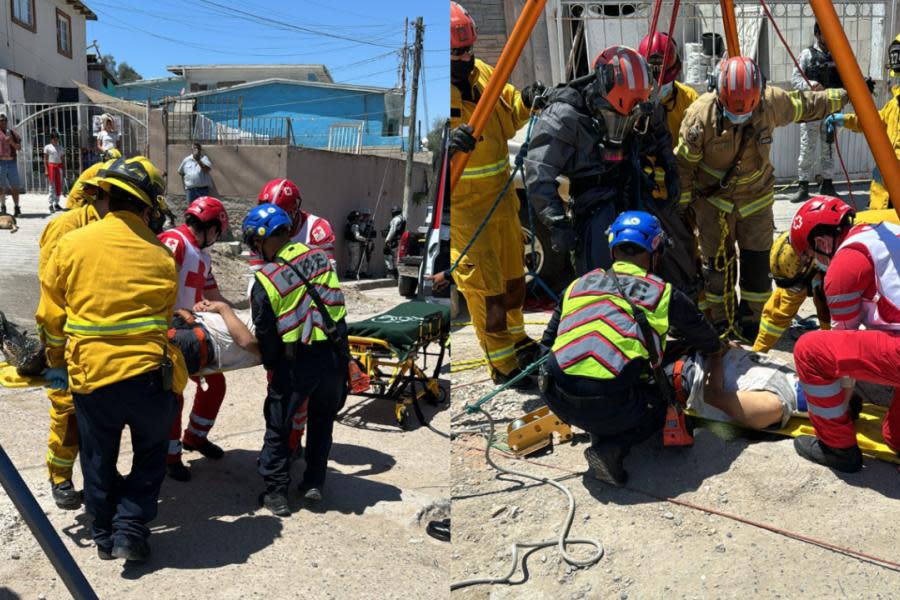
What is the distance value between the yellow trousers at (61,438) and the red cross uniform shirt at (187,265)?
2.62 ft

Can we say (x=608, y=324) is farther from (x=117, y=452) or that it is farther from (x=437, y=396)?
(x=437, y=396)

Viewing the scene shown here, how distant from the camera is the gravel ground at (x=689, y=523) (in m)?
3.05

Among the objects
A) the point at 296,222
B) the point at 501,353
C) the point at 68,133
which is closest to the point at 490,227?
the point at 501,353

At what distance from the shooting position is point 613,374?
3.62 m

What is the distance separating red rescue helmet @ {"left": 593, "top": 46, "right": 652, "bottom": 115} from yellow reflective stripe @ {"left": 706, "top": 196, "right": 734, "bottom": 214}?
1.38 meters

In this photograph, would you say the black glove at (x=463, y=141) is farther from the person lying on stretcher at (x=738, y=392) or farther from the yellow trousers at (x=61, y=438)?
the yellow trousers at (x=61, y=438)

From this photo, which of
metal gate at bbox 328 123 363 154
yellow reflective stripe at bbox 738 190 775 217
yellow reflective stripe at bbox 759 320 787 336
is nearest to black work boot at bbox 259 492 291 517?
yellow reflective stripe at bbox 759 320 787 336

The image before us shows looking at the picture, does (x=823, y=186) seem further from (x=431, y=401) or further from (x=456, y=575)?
(x=456, y=575)

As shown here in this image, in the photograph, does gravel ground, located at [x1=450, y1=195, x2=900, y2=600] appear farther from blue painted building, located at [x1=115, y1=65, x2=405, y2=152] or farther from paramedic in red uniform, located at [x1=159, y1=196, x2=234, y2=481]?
blue painted building, located at [x1=115, y1=65, x2=405, y2=152]

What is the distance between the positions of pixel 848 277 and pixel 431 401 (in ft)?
11.5

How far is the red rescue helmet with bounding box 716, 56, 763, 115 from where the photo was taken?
4988 mm

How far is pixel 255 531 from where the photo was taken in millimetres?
3967

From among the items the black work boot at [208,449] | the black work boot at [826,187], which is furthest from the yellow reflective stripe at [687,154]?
the black work boot at [826,187]

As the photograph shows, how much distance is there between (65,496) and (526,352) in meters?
2.74
